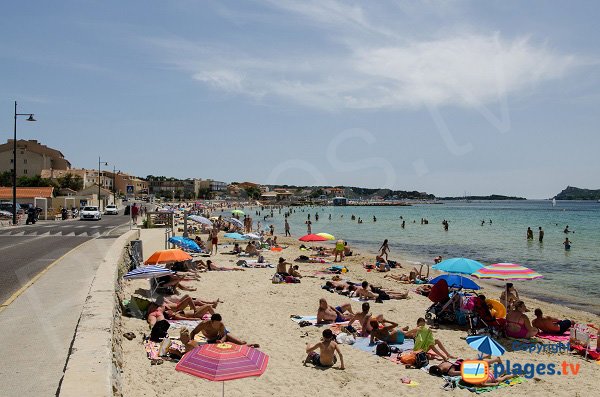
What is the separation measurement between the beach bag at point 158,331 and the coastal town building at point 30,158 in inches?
3624

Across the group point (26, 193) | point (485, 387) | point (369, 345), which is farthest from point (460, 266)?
point (26, 193)

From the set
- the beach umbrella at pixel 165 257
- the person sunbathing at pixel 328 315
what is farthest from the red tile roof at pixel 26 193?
the person sunbathing at pixel 328 315

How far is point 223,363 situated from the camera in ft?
17.2

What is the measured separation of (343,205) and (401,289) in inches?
6694

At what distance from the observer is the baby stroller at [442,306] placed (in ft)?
38.5

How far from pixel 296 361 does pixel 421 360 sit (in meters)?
2.27

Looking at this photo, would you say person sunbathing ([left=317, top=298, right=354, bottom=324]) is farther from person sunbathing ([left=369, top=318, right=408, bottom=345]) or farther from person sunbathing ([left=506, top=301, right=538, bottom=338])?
person sunbathing ([left=506, top=301, right=538, bottom=338])

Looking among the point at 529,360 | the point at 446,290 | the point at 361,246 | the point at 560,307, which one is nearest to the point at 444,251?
the point at 361,246

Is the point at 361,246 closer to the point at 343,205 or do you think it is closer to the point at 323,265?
the point at 323,265

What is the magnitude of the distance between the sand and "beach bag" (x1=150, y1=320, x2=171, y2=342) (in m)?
0.30

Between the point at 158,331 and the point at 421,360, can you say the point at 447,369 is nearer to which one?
the point at 421,360

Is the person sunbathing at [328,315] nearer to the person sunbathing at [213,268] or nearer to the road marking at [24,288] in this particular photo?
the road marking at [24,288]

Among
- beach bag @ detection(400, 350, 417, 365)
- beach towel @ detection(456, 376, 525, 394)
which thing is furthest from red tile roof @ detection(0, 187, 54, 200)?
beach towel @ detection(456, 376, 525, 394)

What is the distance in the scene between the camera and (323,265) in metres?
22.3
